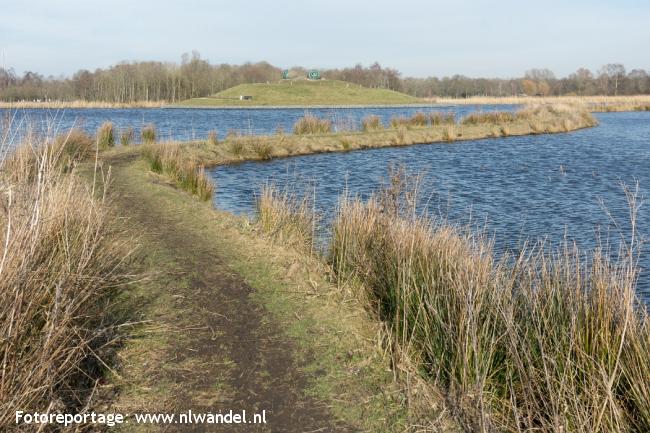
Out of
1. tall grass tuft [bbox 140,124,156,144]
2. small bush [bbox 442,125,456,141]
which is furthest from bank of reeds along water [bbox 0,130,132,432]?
small bush [bbox 442,125,456,141]

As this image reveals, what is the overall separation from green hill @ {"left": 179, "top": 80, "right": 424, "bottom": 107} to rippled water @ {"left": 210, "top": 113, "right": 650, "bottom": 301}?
53159 millimetres

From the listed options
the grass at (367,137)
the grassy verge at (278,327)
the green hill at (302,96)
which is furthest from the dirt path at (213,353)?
the green hill at (302,96)

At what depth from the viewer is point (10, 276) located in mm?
3076

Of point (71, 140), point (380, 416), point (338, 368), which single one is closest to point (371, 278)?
point (338, 368)

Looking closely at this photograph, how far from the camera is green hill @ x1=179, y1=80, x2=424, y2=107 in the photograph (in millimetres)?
76062

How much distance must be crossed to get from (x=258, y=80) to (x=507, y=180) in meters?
97.4

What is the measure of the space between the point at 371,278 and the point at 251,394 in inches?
88.4

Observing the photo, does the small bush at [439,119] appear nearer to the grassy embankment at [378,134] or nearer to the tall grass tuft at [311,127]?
the grassy embankment at [378,134]

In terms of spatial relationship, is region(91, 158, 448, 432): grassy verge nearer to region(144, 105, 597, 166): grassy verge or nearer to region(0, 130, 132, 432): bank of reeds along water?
region(0, 130, 132, 432): bank of reeds along water

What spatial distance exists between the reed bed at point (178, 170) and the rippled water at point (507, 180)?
0.66 metres

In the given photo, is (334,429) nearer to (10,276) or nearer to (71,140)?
(10,276)

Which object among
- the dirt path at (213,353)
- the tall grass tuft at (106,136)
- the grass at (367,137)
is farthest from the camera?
the grass at (367,137)

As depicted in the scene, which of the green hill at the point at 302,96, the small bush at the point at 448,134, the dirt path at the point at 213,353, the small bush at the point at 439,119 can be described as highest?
the green hill at the point at 302,96

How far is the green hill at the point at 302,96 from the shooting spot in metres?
76.1
